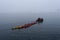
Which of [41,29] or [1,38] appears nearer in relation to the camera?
[1,38]

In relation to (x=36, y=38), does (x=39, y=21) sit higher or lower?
higher

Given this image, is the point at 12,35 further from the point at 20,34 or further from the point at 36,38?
the point at 36,38

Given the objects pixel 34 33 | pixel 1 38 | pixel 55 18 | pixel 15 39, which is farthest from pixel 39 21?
pixel 55 18

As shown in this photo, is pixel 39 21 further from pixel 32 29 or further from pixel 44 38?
pixel 32 29

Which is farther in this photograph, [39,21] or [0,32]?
[0,32]

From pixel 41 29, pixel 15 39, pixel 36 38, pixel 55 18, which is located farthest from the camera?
pixel 55 18

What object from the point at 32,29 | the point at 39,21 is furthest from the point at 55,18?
→ the point at 39,21

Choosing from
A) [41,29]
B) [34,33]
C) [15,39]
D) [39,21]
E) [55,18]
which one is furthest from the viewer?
[55,18]

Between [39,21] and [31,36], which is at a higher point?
[39,21]

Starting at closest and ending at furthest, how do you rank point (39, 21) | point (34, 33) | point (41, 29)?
1. point (39, 21)
2. point (34, 33)
3. point (41, 29)
